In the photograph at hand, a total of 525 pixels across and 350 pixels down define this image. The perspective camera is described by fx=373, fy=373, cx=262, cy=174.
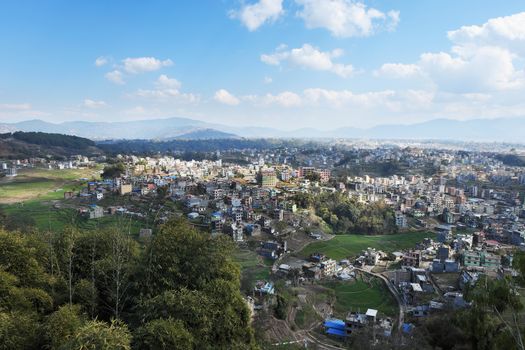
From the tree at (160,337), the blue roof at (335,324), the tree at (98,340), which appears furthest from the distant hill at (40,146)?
the tree at (98,340)

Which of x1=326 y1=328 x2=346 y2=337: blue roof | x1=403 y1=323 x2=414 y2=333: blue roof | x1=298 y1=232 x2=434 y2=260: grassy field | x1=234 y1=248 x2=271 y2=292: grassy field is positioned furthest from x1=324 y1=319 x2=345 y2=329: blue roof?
x1=298 y1=232 x2=434 y2=260: grassy field

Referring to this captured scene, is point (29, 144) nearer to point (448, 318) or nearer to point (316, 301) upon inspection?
point (316, 301)

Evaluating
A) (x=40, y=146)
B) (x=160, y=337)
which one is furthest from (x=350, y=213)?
(x=40, y=146)

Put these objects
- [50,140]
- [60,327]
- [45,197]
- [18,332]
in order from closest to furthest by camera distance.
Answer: [18,332] < [60,327] < [45,197] < [50,140]

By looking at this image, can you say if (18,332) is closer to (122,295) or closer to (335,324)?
(122,295)

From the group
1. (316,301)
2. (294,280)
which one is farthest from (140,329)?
(294,280)

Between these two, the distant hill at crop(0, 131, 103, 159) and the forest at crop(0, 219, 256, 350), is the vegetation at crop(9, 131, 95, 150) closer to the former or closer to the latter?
the distant hill at crop(0, 131, 103, 159)
